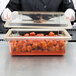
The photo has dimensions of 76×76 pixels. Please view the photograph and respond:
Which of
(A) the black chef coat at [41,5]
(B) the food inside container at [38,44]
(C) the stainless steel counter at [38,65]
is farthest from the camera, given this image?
(A) the black chef coat at [41,5]

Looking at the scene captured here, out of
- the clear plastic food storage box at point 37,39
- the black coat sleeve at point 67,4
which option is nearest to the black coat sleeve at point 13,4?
the black coat sleeve at point 67,4

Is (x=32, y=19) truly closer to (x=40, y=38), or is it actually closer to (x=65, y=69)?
(x=40, y=38)

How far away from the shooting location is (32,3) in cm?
218

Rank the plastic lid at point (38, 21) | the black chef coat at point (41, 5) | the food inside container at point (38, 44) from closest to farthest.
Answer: the food inside container at point (38, 44) < the plastic lid at point (38, 21) < the black chef coat at point (41, 5)

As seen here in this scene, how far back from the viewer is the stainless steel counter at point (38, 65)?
0.93 meters

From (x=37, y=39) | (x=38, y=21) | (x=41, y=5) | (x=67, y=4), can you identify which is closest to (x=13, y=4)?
(x=41, y=5)

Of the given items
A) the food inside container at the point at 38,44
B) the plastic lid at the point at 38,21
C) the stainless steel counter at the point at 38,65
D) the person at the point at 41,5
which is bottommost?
the stainless steel counter at the point at 38,65

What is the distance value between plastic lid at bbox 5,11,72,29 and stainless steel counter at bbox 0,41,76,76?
230mm

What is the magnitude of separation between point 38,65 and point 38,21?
490 millimetres

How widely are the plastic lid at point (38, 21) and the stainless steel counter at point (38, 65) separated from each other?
230 millimetres

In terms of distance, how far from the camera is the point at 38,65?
1.02 m

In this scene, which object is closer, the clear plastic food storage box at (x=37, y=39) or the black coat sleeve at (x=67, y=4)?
the clear plastic food storage box at (x=37, y=39)

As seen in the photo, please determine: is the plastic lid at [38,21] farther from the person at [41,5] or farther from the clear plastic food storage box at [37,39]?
the person at [41,5]

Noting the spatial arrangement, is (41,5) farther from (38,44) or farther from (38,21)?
(38,44)
